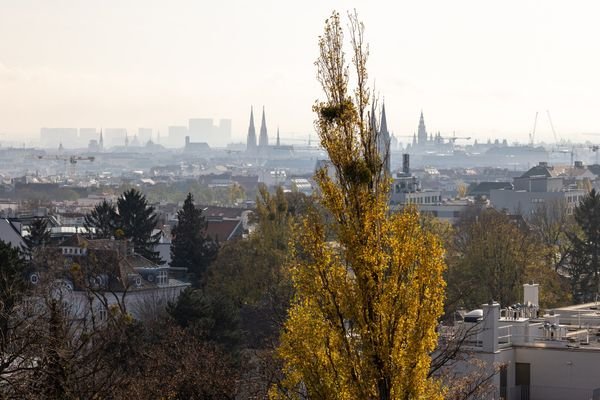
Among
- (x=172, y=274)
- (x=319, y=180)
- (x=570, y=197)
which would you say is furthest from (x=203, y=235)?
(x=570, y=197)

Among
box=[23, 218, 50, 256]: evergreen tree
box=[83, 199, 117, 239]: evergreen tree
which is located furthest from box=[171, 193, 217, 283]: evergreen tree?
box=[23, 218, 50, 256]: evergreen tree

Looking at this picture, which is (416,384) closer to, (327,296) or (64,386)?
(327,296)

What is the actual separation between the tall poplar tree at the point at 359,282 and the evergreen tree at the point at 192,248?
46.8 metres

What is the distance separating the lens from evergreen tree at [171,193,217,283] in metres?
63.8

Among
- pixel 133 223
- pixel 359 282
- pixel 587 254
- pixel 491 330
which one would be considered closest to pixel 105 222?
pixel 133 223

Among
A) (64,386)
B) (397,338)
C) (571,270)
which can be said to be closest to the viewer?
(397,338)

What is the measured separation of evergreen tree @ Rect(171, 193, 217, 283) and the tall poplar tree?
4681cm

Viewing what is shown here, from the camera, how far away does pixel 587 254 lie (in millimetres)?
62312

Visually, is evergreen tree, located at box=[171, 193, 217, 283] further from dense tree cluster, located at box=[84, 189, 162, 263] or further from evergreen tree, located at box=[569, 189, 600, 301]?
evergreen tree, located at box=[569, 189, 600, 301]

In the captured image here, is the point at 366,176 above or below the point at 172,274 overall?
above

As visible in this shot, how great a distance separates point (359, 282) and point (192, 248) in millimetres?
48799

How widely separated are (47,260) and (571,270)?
21.2 meters

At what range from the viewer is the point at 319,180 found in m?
16.2

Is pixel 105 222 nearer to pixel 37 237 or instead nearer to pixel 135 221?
pixel 135 221
